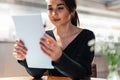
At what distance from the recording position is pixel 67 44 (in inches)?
52.5

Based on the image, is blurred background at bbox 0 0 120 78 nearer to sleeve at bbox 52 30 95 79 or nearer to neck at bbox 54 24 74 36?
neck at bbox 54 24 74 36

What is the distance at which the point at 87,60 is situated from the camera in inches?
48.0

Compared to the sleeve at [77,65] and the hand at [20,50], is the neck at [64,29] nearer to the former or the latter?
the sleeve at [77,65]

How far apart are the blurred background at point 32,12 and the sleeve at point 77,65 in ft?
1.23

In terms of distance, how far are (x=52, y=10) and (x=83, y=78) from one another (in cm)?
42

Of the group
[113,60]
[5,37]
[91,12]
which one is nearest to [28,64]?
[113,60]

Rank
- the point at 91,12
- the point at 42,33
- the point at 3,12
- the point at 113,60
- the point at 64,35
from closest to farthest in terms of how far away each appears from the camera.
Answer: the point at 113,60, the point at 42,33, the point at 64,35, the point at 3,12, the point at 91,12

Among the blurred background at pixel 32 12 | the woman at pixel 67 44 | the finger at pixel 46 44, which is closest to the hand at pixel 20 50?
the woman at pixel 67 44

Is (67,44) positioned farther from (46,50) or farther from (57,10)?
(46,50)

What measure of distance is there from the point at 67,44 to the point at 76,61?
161 millimetres

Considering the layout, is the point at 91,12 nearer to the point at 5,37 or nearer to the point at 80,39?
the point at 5,37

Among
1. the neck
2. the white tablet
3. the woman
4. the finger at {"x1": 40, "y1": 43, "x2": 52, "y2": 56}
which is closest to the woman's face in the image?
the woman

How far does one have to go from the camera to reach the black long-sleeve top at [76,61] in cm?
103

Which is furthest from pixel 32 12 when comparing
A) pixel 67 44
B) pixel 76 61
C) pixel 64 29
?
pixel 76 61
